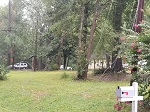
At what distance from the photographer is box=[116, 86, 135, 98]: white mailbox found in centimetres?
449

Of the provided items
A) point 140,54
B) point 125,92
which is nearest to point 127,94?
point 125,92

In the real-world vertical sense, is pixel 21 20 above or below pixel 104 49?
above

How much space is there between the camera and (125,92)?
4547 mm

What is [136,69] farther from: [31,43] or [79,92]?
[31,43]

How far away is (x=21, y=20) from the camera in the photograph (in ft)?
105

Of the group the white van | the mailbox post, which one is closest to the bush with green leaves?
the mailbox post

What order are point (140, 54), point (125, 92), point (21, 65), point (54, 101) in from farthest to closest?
1. point (21, 65)
2. point (54, 101)
3. point (140, 54)
4. point (125, 92)

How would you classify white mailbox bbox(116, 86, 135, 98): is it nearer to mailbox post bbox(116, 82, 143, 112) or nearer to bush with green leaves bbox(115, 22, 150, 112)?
mailbox post bbox(116, 82, 143, 112)

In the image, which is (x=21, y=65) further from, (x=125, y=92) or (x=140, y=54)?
(x=125, y=92)

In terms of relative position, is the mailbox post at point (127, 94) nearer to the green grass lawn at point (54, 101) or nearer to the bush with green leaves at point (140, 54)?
the bush with green leaves at point (140, 54)

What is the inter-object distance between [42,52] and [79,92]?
19026mm

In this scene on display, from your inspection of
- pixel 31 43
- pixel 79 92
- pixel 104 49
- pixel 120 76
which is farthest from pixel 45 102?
pixel 31 43

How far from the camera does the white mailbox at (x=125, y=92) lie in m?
4.49

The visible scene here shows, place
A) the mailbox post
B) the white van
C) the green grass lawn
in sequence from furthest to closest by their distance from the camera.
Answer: the white van
the green grass lawn
the mailbox post
